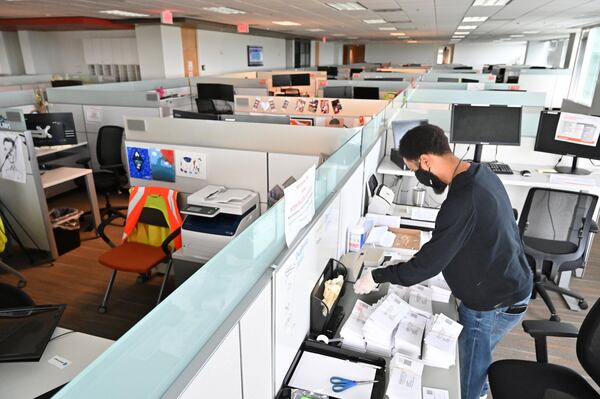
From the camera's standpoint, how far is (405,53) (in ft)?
78.1

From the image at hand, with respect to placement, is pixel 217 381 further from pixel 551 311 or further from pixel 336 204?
pixel 551 311

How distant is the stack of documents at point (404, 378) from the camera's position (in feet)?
4.34

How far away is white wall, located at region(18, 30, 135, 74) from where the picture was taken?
11117 millimetres

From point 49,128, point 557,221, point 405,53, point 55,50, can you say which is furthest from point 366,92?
point 405,53

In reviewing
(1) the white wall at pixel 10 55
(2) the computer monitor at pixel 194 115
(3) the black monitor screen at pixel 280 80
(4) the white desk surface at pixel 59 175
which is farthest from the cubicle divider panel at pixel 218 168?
(1) the white wall at pixel 10 55

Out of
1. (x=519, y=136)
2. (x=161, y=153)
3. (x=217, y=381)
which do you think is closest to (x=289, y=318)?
(x=217, y=381)

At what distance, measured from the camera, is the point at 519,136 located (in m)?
3.54

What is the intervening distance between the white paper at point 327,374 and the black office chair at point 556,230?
2.06 meters

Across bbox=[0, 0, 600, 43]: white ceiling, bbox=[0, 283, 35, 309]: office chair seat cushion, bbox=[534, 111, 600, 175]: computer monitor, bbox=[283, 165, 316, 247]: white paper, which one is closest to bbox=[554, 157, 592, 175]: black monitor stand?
bbox=[534, 111, 600, 175]: computer monitor

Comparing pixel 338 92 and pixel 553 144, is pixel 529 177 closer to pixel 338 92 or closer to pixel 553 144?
pixel 553 144

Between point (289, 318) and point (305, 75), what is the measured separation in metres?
7.52

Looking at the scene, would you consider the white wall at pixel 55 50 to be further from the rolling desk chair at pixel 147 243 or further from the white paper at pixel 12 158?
the rolling desk chair at pixel 147 243

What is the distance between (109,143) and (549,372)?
15.0ft

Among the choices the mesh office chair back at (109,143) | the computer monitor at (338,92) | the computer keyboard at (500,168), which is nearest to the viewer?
the computer keyboard at (500,168)
